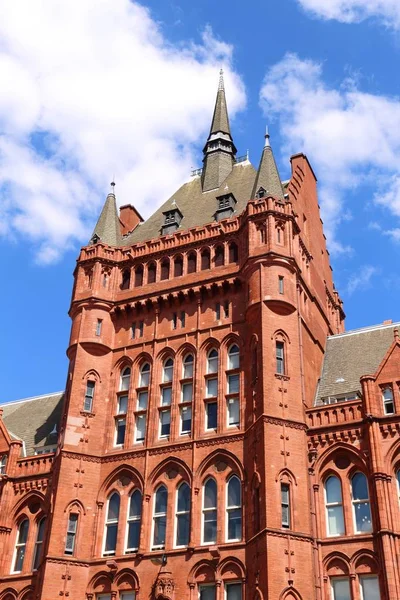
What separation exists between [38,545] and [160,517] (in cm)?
693

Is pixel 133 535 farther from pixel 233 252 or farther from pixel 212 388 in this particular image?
pixel 233 252

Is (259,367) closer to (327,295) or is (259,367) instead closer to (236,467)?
(236,467)

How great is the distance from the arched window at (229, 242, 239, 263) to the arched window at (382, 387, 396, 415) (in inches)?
426

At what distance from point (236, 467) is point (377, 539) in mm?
6837

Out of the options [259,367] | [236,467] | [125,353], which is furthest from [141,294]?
[236,467]

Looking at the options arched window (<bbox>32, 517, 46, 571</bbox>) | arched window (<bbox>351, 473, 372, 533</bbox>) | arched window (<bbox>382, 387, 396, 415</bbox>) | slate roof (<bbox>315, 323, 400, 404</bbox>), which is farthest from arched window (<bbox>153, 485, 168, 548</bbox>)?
arched window (<bbox>382, 387, 396, 415</bbox>)

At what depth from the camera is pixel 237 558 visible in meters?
32.7

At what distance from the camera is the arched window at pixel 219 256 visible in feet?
137

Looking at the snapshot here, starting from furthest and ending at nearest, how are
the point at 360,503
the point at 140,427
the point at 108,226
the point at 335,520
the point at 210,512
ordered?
the point at 108,226
the point at 140,427
the point at 210,512
the point at 335,520
the point at 360,503

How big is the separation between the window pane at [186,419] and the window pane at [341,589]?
32.0 feet

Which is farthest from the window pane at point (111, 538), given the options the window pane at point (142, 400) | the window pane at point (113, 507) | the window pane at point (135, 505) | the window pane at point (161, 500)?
the window pane at point (142, 400)

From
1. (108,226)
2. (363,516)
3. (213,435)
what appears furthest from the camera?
(108,226)

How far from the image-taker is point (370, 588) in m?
31.4

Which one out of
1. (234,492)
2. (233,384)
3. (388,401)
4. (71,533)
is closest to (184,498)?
(234,492)
